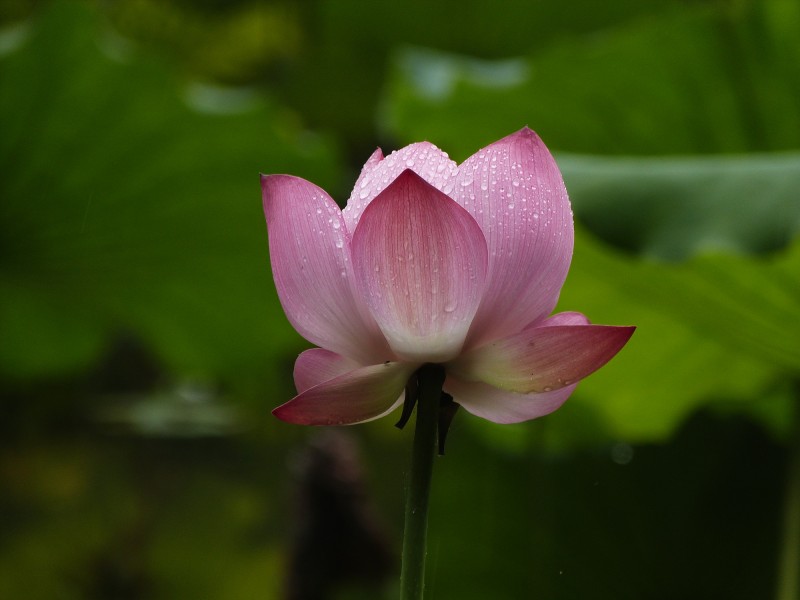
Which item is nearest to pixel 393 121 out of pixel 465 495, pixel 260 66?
pixel 465 495

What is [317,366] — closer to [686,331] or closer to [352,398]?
[352,398]

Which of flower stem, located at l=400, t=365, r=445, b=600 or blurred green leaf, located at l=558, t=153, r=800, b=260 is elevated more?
blurred green leaf, located at l=558, t=153, r=800, b=260

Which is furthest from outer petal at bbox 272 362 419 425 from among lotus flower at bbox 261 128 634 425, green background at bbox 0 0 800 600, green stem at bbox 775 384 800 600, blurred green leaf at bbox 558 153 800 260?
green stem at bbox 775 384 800 600

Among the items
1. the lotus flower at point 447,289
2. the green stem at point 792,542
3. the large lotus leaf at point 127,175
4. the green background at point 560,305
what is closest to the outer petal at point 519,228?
the lotus flower at point 447,289

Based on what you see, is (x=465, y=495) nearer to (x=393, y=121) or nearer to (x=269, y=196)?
(x=393, y=121)

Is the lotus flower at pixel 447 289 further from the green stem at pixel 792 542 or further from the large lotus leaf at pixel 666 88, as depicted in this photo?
the large lotus leaf at pixel 666 88

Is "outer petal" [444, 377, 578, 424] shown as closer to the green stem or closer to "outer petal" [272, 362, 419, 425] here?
"outer petal" [272, 362, 419, 425]
